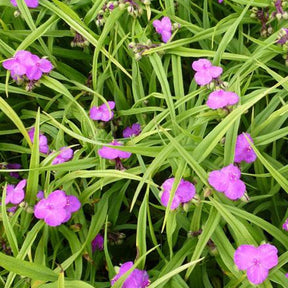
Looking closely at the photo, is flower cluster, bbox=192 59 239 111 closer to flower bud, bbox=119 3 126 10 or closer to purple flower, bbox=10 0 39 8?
flower bud, bbox=119 3 126 10

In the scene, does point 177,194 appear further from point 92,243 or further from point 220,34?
point 220,34

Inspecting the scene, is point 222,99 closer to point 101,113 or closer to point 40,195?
point 101,113

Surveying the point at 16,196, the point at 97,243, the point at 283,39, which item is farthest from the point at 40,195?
the point at 283,39

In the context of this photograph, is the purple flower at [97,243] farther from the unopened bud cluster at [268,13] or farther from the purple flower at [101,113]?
the unopened bud cluster at [268,13]

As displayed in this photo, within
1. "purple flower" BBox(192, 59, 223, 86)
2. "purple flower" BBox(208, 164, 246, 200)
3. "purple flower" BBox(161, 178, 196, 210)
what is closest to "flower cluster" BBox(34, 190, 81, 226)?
"purple flower" BBox(161, 178, 196, 210)

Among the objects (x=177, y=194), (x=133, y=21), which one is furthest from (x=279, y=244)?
(x=133, y=21)

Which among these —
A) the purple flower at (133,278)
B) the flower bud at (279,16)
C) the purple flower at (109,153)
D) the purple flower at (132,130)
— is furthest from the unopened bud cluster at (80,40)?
the purple flower at (133,278)
